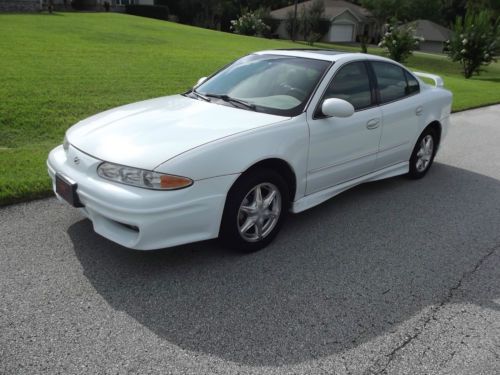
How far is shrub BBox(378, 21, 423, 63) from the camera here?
27.6 metres

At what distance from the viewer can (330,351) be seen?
274cm

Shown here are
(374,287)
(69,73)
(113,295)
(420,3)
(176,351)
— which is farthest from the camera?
(420,3)

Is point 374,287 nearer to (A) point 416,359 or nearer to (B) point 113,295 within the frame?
(A) point 416,359

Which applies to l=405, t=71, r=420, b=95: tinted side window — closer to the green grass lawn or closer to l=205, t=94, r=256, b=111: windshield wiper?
l=205, t=94, r=256, b=111: windshield wiper

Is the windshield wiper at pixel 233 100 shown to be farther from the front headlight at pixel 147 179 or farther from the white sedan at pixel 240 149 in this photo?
the front headlight at pixel 147 179

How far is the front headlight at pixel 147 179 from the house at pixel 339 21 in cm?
5694

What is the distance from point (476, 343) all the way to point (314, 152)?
195cm

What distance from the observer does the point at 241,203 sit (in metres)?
3.59

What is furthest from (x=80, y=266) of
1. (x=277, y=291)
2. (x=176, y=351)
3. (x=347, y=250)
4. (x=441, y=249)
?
(x=441, y=249)

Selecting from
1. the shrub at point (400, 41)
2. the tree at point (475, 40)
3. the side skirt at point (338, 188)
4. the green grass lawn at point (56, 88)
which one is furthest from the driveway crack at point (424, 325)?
the tree at point (475, 40)

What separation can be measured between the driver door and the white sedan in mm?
11

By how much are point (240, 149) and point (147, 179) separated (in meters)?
0.73

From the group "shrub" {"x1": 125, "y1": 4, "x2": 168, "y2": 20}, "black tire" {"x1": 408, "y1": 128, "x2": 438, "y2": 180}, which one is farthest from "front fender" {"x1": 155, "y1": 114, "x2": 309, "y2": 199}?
"shrub" {"x1": 125, "y1": 4, "x2": 168, "y2": 20}

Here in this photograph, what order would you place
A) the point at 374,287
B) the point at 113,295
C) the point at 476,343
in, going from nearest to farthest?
the point at 476,343 < the point at 113,295 < the point at 374,287
